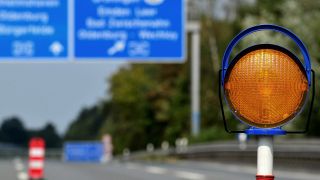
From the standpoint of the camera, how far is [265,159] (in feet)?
13.5

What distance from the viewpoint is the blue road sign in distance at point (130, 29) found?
2516 centimetres

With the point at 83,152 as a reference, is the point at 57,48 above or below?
above

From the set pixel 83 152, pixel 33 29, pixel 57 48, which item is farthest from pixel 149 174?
pixel 83 152

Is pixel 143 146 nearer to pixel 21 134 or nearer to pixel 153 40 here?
pixel 21 134

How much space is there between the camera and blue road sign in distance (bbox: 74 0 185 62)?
2516 centimetres

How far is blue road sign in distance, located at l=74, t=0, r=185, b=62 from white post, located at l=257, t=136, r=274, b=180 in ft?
69.0

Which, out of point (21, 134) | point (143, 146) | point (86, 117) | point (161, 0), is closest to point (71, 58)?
point (161, 0)

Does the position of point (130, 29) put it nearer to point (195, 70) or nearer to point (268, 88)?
point (195, 70)

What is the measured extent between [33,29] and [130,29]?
2.83m

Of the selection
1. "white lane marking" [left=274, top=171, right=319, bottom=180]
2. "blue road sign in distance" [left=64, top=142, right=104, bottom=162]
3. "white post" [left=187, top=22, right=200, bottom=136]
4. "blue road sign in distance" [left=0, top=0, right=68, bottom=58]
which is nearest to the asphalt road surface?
"white lane marking" [left=274, top=171, right=319, bottom=180]

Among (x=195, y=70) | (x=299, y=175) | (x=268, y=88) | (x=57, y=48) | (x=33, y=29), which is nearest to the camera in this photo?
(x=268, y=88)

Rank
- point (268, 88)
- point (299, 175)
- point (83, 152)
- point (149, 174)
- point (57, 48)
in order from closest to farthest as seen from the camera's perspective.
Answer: point (268, 88) → point (299, 175) → point (149, 174) → point (57, 48) → point (83, 152)

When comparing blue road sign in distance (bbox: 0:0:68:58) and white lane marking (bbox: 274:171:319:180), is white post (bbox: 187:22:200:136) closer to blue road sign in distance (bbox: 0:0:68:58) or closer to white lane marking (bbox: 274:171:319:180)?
blue road sign in distance (bbox: 0:0:68:58)

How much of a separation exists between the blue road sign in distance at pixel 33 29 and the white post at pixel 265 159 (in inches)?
839
